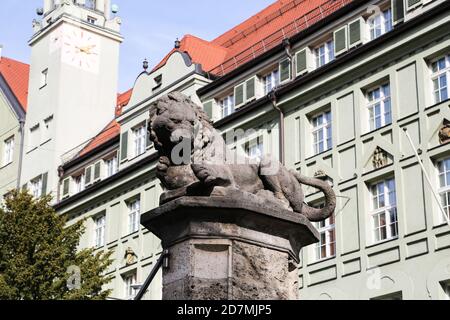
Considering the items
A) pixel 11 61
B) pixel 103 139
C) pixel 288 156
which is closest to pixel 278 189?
pixel 288 156

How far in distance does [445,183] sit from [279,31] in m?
10.1

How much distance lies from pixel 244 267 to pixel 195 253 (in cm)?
33

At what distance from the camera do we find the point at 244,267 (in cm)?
641

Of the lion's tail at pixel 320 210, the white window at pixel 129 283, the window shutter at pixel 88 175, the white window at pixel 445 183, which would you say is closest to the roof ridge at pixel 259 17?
the window shutter at pixel 88 175

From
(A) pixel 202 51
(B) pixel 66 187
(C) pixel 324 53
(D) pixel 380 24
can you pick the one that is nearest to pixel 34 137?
(B) pixel 66 187

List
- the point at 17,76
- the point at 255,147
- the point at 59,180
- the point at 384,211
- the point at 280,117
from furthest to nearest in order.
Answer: the point at 17,76 < the point at 59,180 < the point at 255,147 < the point at 280,117 < the point at 384,211

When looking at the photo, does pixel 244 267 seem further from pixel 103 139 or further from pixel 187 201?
pixel 103 139

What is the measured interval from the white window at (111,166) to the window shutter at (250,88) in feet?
26.8

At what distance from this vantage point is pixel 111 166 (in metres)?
38.7

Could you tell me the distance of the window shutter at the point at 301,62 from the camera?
29517 millimetres

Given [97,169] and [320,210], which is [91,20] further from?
[320,210]

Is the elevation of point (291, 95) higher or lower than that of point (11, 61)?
lower

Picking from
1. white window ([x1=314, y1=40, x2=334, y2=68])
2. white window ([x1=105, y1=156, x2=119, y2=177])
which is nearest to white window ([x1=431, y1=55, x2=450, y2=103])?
white window ([x1=314, y1=40, x2=334, y2=68])

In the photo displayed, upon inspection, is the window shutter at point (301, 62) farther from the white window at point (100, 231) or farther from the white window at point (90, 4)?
the white window at point (90, 4)
